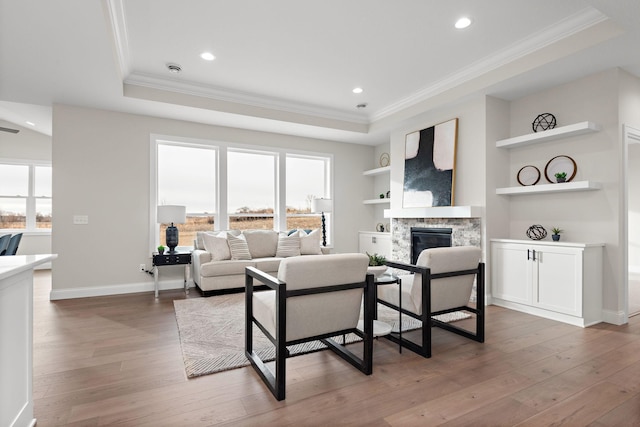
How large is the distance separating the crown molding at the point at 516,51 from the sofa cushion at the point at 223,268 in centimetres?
354

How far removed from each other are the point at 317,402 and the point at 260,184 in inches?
184

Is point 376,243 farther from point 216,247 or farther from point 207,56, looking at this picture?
point 207,56

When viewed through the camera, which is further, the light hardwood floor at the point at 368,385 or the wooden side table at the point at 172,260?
the wooden side table at the point at 172,260

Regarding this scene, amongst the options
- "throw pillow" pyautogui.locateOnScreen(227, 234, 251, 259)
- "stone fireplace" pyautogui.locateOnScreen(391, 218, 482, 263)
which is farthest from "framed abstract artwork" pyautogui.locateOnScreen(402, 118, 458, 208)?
"throw pillow" pyautogui.locateOnScreen(227, 234, 251, 259)

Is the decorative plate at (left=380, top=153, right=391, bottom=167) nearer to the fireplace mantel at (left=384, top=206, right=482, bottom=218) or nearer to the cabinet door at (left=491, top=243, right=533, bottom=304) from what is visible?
the fireplace mantel at (left=384, top=206, right=482, bottom=218)

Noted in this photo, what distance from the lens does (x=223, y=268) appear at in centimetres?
477

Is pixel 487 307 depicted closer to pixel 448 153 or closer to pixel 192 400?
pixel 448 153

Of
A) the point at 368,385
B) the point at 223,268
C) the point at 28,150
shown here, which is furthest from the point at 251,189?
the point at 28,150

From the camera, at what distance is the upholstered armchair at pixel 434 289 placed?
267cm

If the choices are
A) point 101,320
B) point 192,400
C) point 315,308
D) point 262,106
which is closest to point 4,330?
point 192,400

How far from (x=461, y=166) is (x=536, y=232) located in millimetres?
1257

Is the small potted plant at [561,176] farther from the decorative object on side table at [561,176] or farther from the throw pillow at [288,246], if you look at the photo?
the throw pillow at [288,246]

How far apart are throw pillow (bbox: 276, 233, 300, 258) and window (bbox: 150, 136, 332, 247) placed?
725mm

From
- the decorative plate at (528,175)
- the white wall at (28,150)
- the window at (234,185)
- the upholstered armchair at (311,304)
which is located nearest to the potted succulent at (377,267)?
the upholstered armchair at (311,304)
